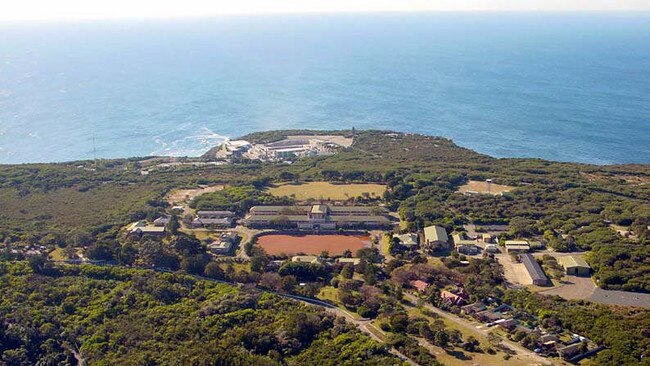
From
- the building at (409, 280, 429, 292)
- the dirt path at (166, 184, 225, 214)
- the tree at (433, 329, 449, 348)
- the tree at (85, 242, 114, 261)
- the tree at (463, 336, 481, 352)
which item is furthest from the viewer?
the dirt path at (166, 184, 225, 214)

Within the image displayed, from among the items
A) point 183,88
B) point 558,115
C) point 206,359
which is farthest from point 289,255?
point 183,88

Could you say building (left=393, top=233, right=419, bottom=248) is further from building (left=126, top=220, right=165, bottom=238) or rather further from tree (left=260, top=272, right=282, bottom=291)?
building (left=126, top=220, right=165, bottom=238)

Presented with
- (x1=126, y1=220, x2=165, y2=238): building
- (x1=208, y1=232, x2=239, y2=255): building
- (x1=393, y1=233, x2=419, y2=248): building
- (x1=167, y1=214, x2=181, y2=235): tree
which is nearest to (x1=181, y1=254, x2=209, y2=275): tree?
(x1=208, y1=232, x2=239, y2=255): building

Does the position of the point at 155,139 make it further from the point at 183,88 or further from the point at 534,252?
the point at 534,252

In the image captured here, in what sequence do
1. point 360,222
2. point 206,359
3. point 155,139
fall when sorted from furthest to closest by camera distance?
point 155,139 < point 360,222 < point 206,359

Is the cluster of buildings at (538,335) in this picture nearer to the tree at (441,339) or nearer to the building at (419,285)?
the building at (419,285)

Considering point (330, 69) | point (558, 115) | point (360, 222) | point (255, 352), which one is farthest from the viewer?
point (330, 69)

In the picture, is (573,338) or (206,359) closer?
(206,359)
